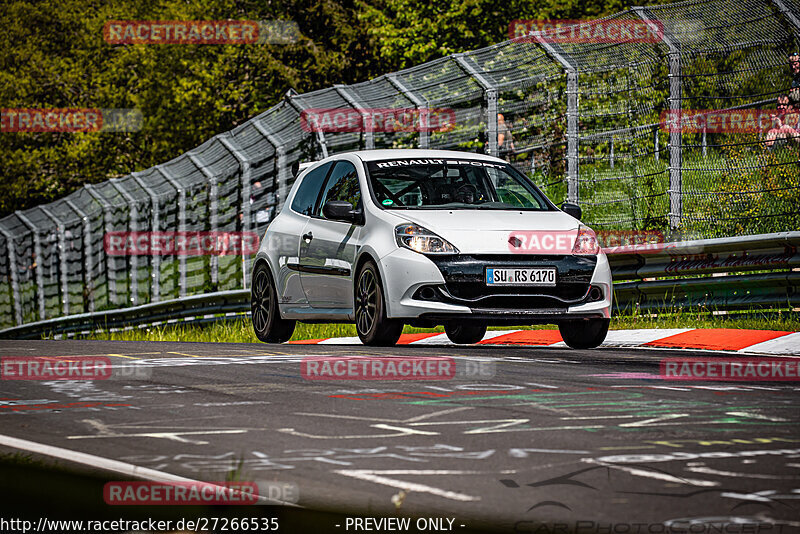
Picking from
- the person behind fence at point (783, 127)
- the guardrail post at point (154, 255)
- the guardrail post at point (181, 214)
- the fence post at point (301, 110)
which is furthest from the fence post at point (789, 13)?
the guardrail post at point (154, 255)

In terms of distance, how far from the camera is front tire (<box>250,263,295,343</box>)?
43.3ft

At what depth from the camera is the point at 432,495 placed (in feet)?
15.1

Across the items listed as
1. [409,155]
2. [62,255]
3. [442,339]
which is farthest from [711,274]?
[62,255]

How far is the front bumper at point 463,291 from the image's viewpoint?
10.3 meters

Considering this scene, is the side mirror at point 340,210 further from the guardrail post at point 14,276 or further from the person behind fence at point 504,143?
the guardrail post at point 14,276

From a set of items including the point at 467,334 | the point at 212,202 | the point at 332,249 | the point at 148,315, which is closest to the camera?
the point at 332,249

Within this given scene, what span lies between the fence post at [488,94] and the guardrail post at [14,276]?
61.0 ft

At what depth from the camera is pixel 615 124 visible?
1452 centimetres

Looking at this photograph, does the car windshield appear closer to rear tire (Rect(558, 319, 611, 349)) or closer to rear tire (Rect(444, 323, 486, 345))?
rear tire (Rect(558, 319, 611, 349))

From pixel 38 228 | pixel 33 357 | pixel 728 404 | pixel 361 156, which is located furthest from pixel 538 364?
pixel 38 228

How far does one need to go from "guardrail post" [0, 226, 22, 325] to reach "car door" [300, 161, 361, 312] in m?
20.4

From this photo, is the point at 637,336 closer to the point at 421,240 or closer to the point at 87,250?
the point at 421,240

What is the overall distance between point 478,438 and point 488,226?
479 cm

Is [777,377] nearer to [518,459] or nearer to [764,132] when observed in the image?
[518,459]
